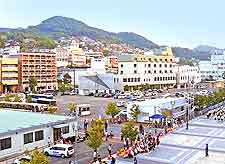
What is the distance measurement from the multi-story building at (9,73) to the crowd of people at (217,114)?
116 ft

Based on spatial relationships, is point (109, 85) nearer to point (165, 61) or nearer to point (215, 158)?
point (165, 61)

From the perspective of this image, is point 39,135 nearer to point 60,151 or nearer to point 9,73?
point 60,151

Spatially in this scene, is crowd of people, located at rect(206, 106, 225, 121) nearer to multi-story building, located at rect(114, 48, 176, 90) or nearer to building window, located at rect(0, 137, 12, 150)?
building window, located at rect(0, 137, 12, 150)

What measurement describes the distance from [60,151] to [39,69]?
47045mm

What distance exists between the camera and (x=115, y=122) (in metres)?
32.9

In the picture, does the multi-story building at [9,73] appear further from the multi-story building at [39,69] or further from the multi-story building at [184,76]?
the multi-story building at [184,76]

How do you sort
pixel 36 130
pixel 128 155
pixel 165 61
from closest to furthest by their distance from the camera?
1. pixel 128 155
2. pixel 36 130
3. pixel 165 61

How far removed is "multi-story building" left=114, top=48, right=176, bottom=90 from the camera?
68.8m

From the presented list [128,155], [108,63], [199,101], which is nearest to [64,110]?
[199,101]

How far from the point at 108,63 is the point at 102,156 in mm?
76883

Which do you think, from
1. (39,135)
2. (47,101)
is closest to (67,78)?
(47,101)

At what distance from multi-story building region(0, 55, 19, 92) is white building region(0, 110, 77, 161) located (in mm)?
37001

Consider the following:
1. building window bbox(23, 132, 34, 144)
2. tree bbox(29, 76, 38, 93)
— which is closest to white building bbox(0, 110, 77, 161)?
building window bbox(23, 132, 34, 144)

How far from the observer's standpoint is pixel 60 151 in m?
21.2
